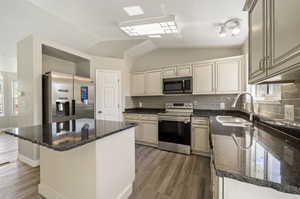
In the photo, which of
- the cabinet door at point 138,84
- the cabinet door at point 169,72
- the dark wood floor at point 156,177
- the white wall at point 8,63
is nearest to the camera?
the dark wood floor at point 156,177

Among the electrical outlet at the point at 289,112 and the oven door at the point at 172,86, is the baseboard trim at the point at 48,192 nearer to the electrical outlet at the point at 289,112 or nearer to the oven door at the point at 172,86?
the electrical outlet at the point at 289,112

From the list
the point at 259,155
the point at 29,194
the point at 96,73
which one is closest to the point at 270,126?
the point at 259,155

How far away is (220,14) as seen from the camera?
2105 millimetres

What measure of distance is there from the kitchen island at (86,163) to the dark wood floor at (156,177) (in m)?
0.32

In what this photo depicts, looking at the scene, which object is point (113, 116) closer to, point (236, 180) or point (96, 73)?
point (96, 73)

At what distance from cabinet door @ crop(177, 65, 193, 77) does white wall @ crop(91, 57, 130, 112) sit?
162 cm

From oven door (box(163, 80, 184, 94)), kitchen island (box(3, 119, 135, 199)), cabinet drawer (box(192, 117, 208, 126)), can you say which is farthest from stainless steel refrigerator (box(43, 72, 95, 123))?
cabinet drawer (box(192, 117, 208, 126))

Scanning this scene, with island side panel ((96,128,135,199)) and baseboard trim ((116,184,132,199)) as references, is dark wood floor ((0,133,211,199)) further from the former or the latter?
island side panel ((96,128,135,199))

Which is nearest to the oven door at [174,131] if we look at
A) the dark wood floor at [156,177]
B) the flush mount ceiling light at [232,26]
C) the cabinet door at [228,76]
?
the dark wood floor at [156,177]

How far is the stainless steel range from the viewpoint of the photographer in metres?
2.98

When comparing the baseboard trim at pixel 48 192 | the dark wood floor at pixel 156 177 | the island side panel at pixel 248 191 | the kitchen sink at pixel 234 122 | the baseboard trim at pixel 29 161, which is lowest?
the dark wood floor at pixel 156 177

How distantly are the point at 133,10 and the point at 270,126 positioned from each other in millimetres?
2493

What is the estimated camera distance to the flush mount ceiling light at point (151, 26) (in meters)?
2.27

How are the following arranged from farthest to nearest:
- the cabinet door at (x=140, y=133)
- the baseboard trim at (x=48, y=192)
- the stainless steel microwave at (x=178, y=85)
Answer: the cabinet door at (x=140, y=133) < the stainless steel microwave at (x=178, y=85) < the baseboard trim at (x=48, y=192)
